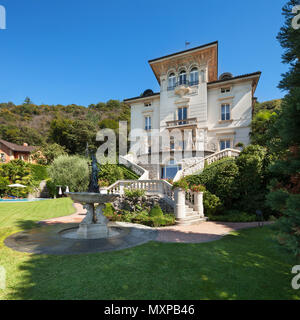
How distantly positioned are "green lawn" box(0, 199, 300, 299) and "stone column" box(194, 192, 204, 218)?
530cm

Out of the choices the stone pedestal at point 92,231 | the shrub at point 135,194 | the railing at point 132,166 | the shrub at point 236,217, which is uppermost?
the railing at point 132,166

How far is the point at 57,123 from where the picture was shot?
45.8 m

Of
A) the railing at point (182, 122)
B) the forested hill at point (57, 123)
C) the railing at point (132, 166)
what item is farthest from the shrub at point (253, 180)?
the forested hill at point (57, 123)

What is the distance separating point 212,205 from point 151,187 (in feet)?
13.9

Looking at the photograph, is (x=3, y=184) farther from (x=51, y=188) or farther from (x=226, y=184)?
(x=226, y=184)

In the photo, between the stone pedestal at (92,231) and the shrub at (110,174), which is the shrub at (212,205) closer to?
the stone pedestal at (92,231)

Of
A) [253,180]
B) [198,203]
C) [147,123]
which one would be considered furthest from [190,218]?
[147,123]

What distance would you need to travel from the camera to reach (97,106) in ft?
278

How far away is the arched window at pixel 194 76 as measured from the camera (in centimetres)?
2459

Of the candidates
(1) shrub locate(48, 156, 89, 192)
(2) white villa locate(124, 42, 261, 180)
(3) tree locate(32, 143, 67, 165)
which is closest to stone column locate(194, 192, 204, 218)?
(2) white villa locate(124, 42, 261, 180)

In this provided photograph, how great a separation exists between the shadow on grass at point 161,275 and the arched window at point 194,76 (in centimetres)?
2368

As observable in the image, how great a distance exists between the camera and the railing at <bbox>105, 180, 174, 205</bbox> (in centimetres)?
1154

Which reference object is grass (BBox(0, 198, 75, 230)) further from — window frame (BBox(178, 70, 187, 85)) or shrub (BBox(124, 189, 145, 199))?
window frame (BBox(178, 70, 187, 85))
